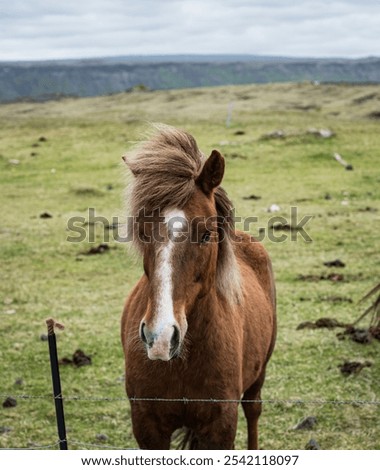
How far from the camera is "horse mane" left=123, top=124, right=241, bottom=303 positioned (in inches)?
171

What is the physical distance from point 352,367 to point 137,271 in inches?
268

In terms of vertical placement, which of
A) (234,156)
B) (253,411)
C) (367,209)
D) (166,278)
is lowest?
(367,209)

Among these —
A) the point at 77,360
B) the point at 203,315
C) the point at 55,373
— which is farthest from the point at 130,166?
the point at 77,360

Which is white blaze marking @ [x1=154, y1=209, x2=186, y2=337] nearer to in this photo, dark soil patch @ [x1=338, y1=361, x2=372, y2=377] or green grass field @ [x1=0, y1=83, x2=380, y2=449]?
green grass field @ [x1=0, y1=83, x2=380, y2=449]

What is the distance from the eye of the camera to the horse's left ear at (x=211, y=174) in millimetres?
4388

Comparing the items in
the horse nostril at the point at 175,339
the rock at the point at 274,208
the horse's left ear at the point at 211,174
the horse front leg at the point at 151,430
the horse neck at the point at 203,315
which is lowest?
the rock at the point at 274,208

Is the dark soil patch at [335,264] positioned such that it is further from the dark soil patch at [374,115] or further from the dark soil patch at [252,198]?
the dark soil patch at [374,115]

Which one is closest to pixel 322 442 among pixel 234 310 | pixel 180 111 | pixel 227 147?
pixel 234 310

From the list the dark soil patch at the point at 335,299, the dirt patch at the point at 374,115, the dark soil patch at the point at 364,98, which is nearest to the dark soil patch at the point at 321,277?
the dark soil patch at the point at 335,299

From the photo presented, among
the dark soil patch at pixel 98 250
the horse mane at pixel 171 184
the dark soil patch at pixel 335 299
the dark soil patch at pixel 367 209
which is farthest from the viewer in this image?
the dark soil patch at pixel 367 209

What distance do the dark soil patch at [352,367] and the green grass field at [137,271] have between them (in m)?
0.11

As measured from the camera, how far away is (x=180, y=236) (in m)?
4.20

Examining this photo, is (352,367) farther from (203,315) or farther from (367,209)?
(367,209)

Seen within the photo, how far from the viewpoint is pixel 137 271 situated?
15.3m
